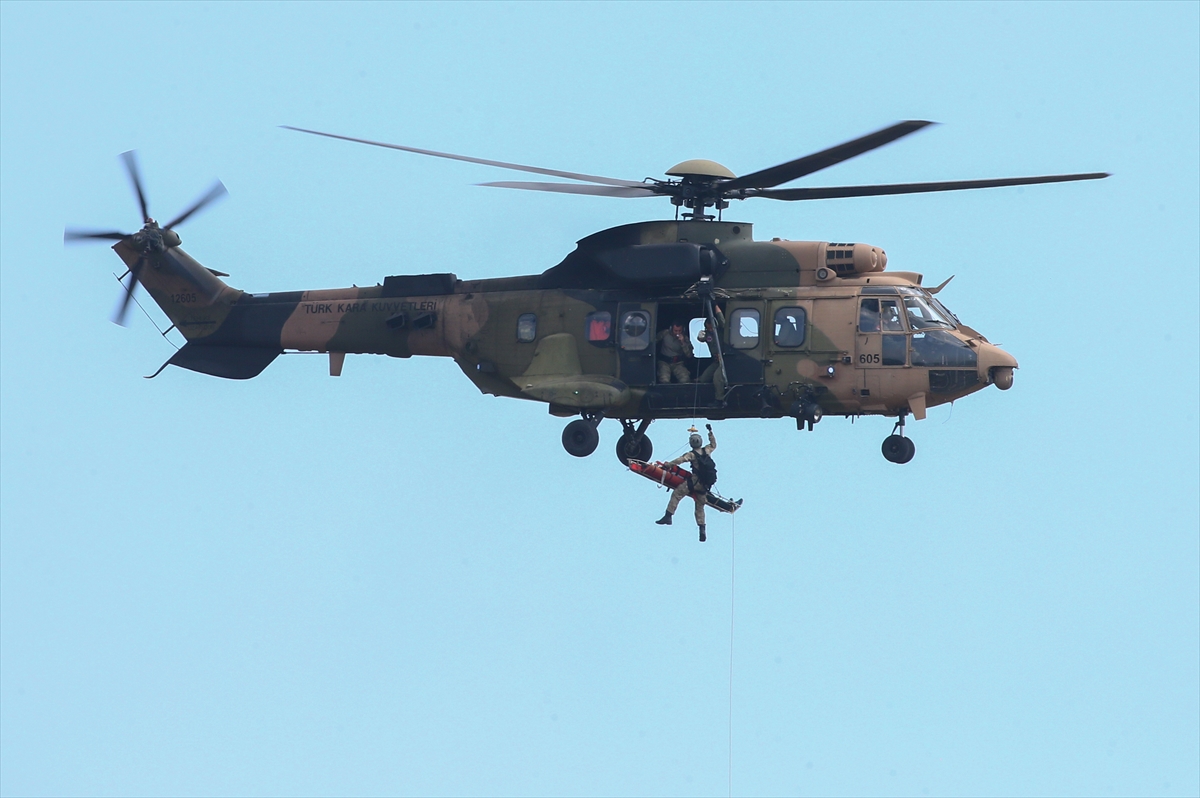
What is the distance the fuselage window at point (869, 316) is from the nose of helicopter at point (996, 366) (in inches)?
54.0

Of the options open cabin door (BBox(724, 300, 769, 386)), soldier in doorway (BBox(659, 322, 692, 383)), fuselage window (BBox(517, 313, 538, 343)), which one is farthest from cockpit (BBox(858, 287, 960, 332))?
fuselage window (BBox(517, 313, 538, 343))

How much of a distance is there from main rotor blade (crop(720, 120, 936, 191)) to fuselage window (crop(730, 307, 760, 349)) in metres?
1.67

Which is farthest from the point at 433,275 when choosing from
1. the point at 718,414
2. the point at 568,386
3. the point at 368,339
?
the point at 718,414

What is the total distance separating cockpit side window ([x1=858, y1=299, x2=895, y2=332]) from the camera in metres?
24.1

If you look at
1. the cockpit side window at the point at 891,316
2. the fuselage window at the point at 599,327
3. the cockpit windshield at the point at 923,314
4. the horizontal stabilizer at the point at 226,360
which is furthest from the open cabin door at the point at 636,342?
the horizontal stabilizer at the point at 226,360

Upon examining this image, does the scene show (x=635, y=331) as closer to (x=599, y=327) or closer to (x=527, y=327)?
(x=599, y=327)

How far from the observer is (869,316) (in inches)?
952

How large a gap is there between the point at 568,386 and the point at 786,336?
3003 mm

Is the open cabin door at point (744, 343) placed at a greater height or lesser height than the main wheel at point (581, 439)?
greater

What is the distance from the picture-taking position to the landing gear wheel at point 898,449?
2431 cm

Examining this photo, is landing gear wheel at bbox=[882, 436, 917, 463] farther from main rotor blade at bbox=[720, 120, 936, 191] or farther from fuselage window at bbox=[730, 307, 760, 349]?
main rotor blade at bbox=[720, 120, 936, 191]

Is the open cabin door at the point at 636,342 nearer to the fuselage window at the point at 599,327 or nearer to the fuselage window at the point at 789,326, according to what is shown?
the fuselage window at the point at 599,327

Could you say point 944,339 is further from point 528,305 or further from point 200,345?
point 200,345

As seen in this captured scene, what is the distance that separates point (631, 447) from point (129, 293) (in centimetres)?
815
